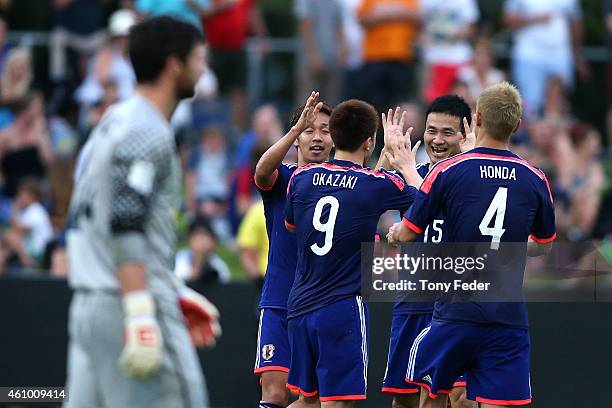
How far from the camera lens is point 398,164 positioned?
843 cm

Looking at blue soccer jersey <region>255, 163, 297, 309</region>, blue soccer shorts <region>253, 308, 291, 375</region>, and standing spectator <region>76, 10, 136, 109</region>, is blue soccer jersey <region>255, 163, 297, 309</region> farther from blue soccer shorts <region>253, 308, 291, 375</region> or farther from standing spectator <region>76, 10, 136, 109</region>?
Answer: standing spectator <region>76, 10, 136, 109</region>

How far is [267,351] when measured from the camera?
9023 millimetres

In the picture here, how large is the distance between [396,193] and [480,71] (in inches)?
294

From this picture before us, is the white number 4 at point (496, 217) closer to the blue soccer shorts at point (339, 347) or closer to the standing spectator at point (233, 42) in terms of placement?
the blue soccer shorts at point (339, 347)

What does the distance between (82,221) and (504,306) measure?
117 inches

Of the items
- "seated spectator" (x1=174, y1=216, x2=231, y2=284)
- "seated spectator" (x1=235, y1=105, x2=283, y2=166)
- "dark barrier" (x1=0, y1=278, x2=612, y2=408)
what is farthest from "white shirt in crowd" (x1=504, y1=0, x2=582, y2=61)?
"dark barrier" (x1=0, y1=278, x2=612, y2=408)

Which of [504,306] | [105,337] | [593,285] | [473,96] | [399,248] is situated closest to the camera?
[105,337]

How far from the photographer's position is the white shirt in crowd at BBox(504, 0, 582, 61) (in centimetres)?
1605

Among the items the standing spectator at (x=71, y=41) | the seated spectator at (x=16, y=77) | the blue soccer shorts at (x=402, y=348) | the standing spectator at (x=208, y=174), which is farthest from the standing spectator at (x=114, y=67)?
the blue soccer shorts at (x=402, y=348)

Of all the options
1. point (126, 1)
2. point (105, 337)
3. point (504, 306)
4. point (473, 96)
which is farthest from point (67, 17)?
point (105, 337)

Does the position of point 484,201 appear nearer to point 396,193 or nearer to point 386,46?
point 396,193

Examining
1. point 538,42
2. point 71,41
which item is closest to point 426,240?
point 538,42

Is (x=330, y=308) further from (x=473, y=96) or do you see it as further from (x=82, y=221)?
(x=473, y=96)

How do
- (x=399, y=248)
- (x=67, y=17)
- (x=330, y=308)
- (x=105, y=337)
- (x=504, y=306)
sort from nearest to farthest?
(x=105, y=337) → (x=504, y=306) → (x=330, y=308) → (x=399, y=248) → (x=67, y=17)
